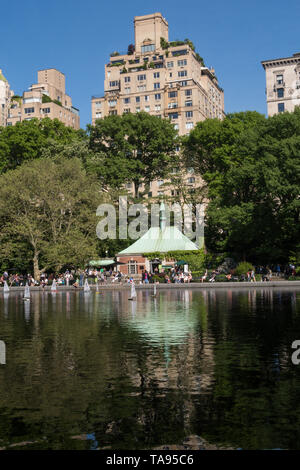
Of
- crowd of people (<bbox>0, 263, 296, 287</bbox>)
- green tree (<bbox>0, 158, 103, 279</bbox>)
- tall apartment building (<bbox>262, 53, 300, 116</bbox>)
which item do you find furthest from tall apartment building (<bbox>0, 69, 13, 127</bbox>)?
crowd of people (<bbox>0, 263, 296, 287</bbox>)

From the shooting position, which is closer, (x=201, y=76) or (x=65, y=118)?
(x=201, y=76)

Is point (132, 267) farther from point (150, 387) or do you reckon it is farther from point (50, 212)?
point (150, 387)

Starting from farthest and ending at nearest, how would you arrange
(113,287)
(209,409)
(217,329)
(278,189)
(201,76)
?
Answer: (201,76) → (113,287) → (278,189) → (217,329) → (209,409)

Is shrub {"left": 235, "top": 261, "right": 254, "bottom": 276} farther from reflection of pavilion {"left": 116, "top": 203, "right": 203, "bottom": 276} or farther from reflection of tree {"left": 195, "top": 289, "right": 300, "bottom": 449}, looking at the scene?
reflection of tree {"left": 195, "top": 289, "right": 300, "bottom": 449}

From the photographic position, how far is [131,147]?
75.2 metres

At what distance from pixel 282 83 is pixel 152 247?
1746 inches

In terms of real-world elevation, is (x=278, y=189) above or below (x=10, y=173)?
below

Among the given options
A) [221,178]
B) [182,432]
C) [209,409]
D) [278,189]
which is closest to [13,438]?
[182,432]

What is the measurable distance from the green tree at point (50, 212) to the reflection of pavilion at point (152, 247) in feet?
22.2

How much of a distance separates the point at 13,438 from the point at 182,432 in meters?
2.34

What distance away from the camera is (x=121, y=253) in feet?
235

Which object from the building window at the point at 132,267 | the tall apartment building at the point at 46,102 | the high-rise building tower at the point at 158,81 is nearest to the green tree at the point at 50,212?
the building window at the point at 132,267
